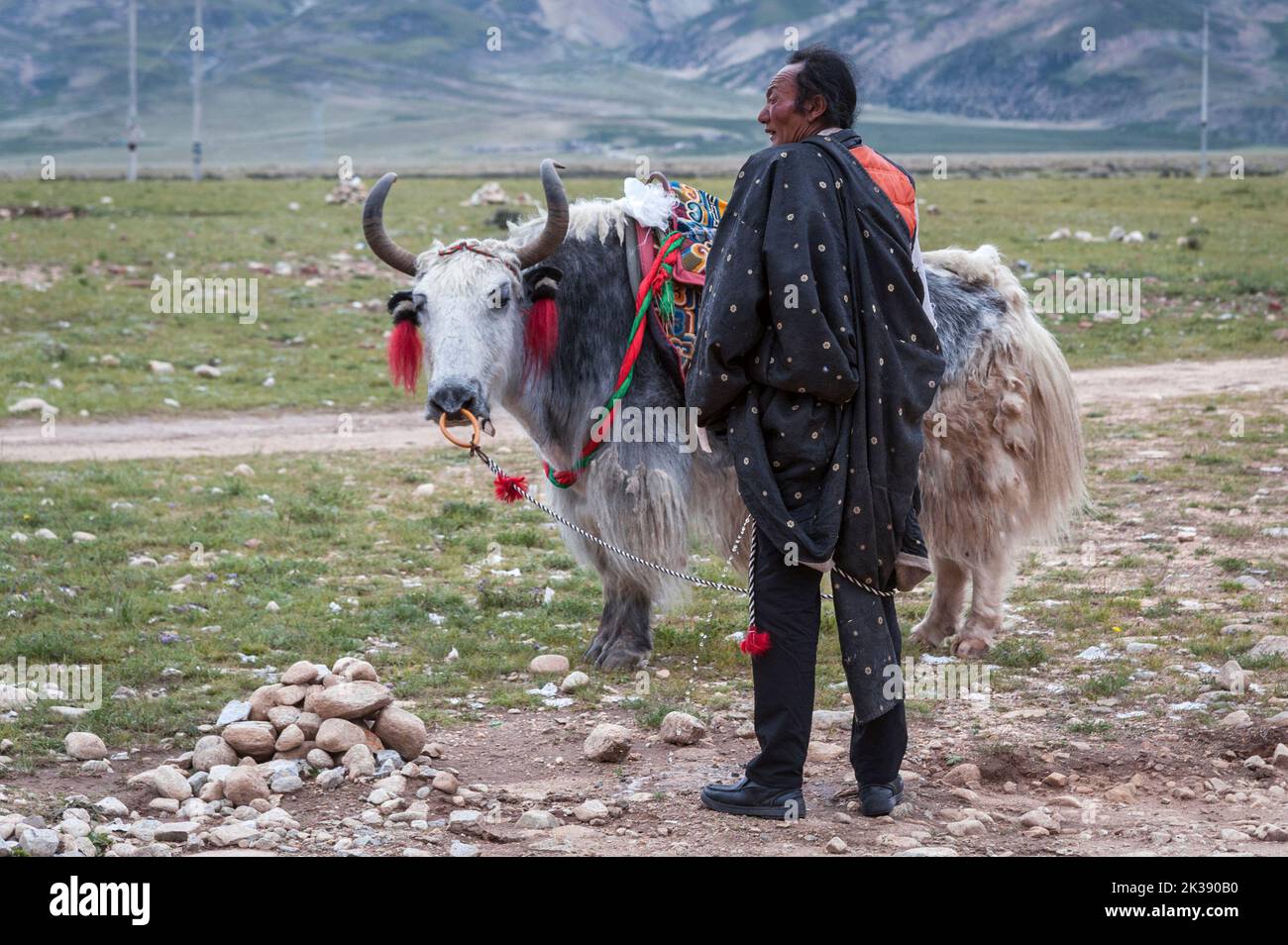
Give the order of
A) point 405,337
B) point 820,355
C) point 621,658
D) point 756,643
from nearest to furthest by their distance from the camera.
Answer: point 820,355
point 756,643
point 405,337
point 621,658

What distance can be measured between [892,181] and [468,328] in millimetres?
1806

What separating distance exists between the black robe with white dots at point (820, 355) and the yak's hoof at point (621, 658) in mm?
1885

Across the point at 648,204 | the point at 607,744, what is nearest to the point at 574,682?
the point at 607,744

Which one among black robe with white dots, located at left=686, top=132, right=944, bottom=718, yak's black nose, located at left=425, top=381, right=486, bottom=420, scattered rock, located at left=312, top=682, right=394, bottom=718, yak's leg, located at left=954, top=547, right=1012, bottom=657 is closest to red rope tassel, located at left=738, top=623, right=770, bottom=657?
black robe with white dots, located at left=686, top=132, right=944, bottom=718

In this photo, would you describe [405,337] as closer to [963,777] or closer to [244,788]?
[244,788]

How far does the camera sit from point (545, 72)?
166 meters

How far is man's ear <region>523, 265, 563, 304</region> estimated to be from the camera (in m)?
5.62

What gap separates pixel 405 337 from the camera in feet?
18.2

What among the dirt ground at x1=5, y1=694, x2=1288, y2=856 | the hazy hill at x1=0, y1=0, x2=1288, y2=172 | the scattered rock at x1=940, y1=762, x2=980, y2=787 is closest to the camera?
the dirt ground at x1=5, y1=694, x2=1288, y2=856

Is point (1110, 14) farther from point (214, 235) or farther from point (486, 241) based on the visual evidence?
point (486, 241)

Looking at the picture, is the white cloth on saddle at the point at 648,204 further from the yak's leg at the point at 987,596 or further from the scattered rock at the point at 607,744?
the scattered rock at the point at 607,744

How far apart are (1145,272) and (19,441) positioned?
12.3 metres

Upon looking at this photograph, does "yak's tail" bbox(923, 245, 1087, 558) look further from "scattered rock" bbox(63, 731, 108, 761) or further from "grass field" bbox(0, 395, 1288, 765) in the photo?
"scattered rock" bbox(63, 731, 108, 761)

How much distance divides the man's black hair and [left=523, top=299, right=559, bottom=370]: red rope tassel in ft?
5.49
